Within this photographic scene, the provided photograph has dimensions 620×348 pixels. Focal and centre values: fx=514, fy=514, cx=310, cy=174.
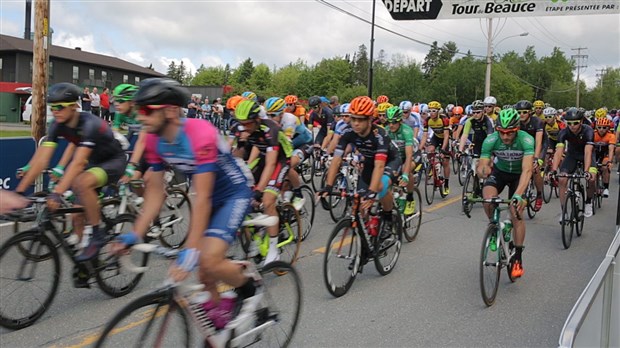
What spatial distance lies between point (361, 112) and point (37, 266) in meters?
3.60

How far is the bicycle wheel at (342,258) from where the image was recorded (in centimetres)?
526

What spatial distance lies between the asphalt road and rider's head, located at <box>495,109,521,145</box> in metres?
1.73

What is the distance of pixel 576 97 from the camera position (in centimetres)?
10625

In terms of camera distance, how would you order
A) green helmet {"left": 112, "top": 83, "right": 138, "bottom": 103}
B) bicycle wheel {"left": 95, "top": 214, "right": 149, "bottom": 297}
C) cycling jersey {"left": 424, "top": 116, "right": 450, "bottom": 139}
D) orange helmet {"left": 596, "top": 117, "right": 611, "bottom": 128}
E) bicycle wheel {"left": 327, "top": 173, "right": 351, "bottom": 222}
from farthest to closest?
cycling jersey {"left": 424, "top": 116, "right": 450, "bottom": 139} < orange helmet {"left": 596, "top": 117, "right": 611, "bottom": 128} < bicycle wheel {"left": 327, "top": 173, "right": 351, "bottom": 222} < green helmet {"left": 112, "top": 83, "right": 138, "bottom": 103} < bicycle wheel {"left": 95, "top": 214, "right": 149, "bottom": 297}

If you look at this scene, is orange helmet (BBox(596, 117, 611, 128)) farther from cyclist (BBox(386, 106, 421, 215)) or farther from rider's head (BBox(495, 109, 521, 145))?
rider's head (BBox(495, 109, 521, 145))

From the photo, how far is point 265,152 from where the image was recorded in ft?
20.5

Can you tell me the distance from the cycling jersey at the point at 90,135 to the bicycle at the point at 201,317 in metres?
2.30

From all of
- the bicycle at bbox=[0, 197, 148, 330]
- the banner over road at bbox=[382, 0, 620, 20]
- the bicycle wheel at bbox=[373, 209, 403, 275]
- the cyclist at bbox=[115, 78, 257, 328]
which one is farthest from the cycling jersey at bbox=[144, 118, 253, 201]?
the banner over road at bbox=[382, 0, 620, 20]

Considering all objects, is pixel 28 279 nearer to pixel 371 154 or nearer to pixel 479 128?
pixel 371 154

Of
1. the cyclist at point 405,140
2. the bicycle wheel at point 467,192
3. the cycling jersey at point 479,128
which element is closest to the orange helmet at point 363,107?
the cyclist at point 405,140

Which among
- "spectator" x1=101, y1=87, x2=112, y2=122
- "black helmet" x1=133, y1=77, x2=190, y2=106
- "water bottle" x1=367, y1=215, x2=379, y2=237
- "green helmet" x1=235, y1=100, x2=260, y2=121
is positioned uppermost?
"spectator" x1=101, y1=87, x2=112, y2=122

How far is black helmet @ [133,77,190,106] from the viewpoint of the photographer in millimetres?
2967

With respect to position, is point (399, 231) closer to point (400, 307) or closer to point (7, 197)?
point (400, 307)

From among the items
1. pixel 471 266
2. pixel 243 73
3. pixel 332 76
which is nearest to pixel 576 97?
pixel 332 76
